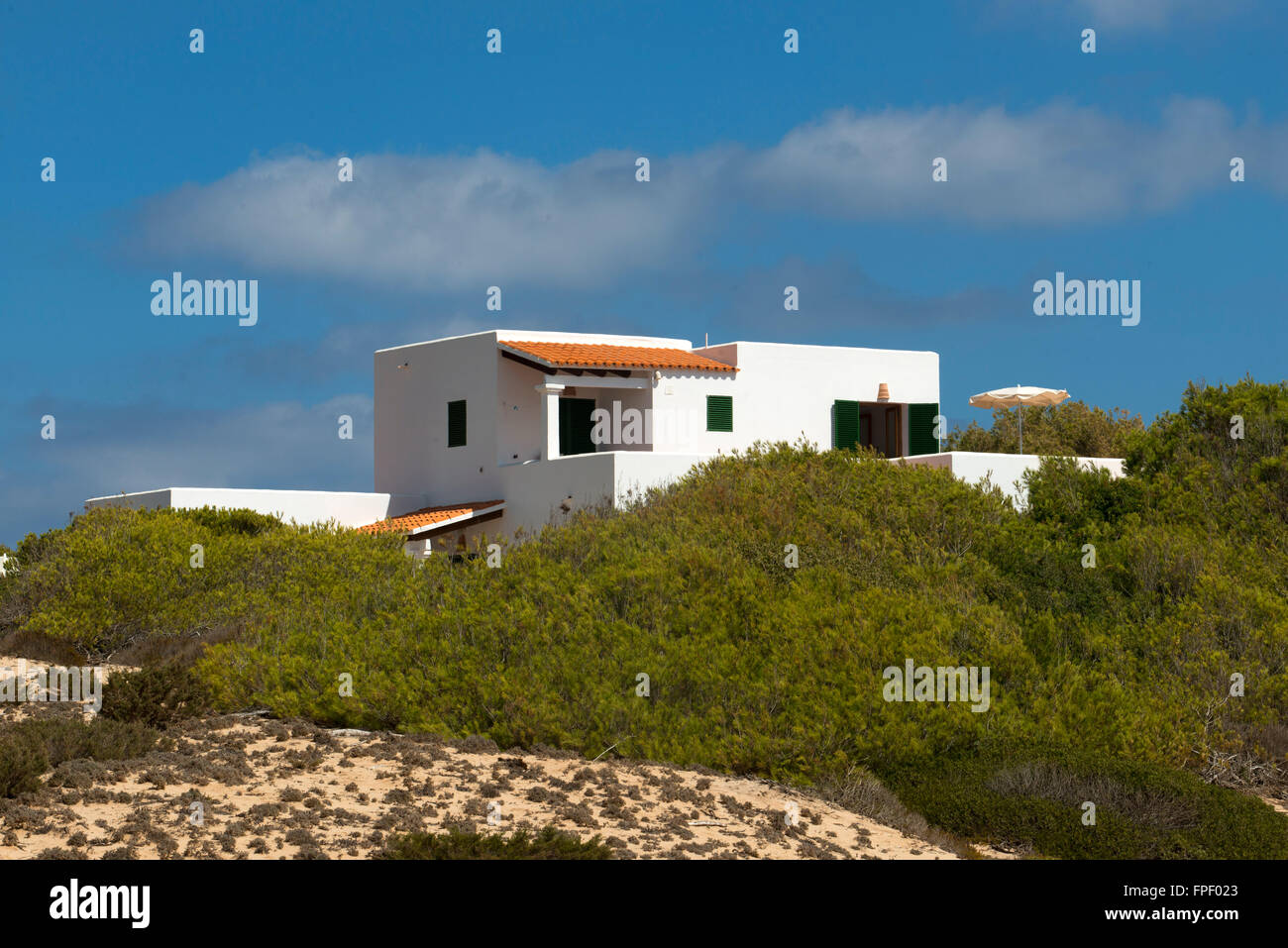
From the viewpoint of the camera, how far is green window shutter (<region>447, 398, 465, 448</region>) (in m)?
28.1

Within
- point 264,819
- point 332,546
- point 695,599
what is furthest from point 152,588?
point 264,819

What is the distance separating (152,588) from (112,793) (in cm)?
1110

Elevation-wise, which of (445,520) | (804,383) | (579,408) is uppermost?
(804,383)

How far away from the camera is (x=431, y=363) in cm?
2922

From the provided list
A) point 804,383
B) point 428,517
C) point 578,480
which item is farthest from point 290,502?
point 804,383

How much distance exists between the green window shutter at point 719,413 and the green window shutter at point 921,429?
4.97 m

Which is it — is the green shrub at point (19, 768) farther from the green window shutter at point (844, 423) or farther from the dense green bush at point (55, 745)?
the green window shutter at point (844, 423)

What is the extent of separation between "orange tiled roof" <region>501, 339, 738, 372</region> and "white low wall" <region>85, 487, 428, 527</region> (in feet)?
14.8

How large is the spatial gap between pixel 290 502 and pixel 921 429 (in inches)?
565

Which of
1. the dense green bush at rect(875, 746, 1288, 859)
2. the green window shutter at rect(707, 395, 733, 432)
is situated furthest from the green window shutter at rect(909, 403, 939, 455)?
Result: the dense green bush at rect(875, 746, 1288, 859)

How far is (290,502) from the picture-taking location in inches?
1050

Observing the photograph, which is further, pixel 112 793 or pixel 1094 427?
pixel 1094 427

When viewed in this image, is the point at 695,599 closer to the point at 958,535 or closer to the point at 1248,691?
the point at 958,535

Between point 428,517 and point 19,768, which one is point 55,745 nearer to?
point 19,768
